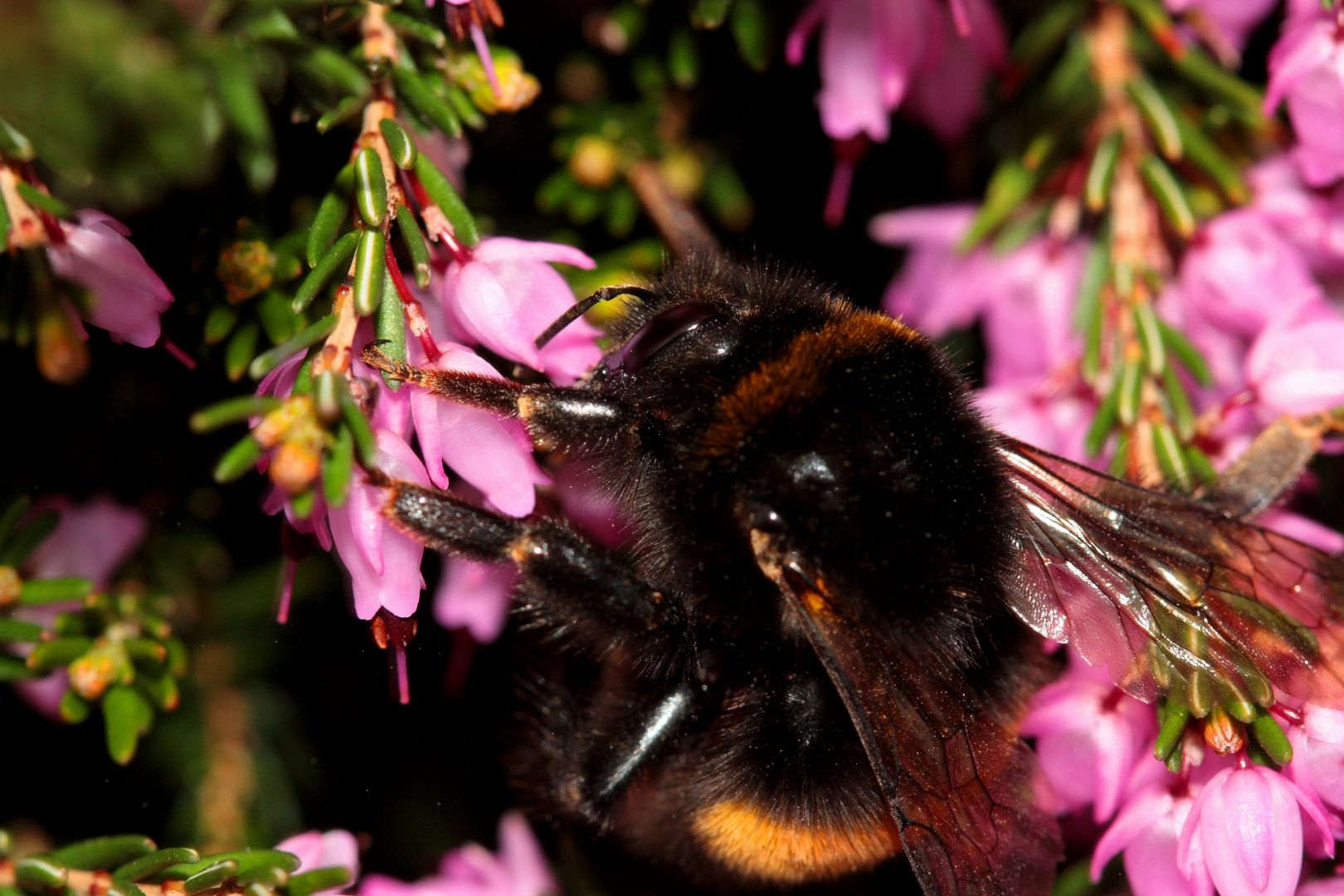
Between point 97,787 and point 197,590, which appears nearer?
point 97,787

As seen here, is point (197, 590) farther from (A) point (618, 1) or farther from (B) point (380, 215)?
(A) point (618, 1)

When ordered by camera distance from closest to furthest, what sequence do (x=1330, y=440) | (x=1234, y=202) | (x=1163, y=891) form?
(x=1163, y=891), (x=1330, y=440), (x=1234, y=202)

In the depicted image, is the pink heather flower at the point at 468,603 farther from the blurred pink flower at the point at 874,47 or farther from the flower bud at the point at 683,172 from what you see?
the blurred pink flower at the point at 874,47

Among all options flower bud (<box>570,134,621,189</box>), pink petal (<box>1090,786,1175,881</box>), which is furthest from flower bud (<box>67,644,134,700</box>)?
pink petal (<box>1090,786,1175,881</box>)

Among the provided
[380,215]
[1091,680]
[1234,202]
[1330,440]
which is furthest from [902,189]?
[380,215]

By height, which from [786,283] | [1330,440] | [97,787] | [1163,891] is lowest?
[97,787]

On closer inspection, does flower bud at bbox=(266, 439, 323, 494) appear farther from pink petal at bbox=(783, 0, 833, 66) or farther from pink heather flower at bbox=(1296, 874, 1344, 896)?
pink heather flower at bbox=(1296, 874, 1344, 896)

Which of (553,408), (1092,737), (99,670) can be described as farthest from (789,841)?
→ (99,670)

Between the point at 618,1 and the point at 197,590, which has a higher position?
the point at 618,1
